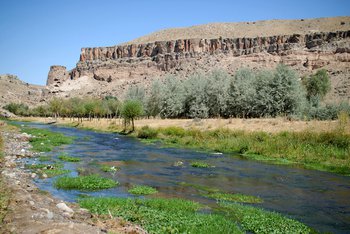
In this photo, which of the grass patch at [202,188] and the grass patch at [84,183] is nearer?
the grass patch at [84,183]

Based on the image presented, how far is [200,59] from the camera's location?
184 meters

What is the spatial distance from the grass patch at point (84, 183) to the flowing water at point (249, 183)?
1.65 ft

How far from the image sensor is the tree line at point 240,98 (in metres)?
56.8

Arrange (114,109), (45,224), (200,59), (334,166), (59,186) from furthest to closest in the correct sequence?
(200,59) < (114,109) < (334,166) < (59,186) < (45,224)

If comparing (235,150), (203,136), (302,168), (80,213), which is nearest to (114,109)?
(203,136)

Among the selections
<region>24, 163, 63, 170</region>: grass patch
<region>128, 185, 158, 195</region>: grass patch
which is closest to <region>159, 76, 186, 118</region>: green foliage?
<region>24, 163, 63, 170</region>: grass patch

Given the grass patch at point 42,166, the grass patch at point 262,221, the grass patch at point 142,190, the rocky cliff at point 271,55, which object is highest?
the rocky cliff at point 271,55

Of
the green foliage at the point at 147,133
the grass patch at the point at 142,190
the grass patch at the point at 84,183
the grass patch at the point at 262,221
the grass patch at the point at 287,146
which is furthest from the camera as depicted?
the green foliage at the point at 147,133

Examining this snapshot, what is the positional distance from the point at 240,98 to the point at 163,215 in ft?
181

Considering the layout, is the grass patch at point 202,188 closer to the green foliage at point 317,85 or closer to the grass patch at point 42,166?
the grass patch at point 42,166

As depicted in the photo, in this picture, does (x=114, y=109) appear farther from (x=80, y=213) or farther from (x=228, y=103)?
(x=80, y=213)

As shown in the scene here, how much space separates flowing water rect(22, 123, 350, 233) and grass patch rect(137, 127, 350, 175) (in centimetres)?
246

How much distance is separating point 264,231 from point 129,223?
186 inches

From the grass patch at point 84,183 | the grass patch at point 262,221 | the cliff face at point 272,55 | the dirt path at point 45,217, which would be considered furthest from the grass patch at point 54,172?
the cliff face at point 272,55
